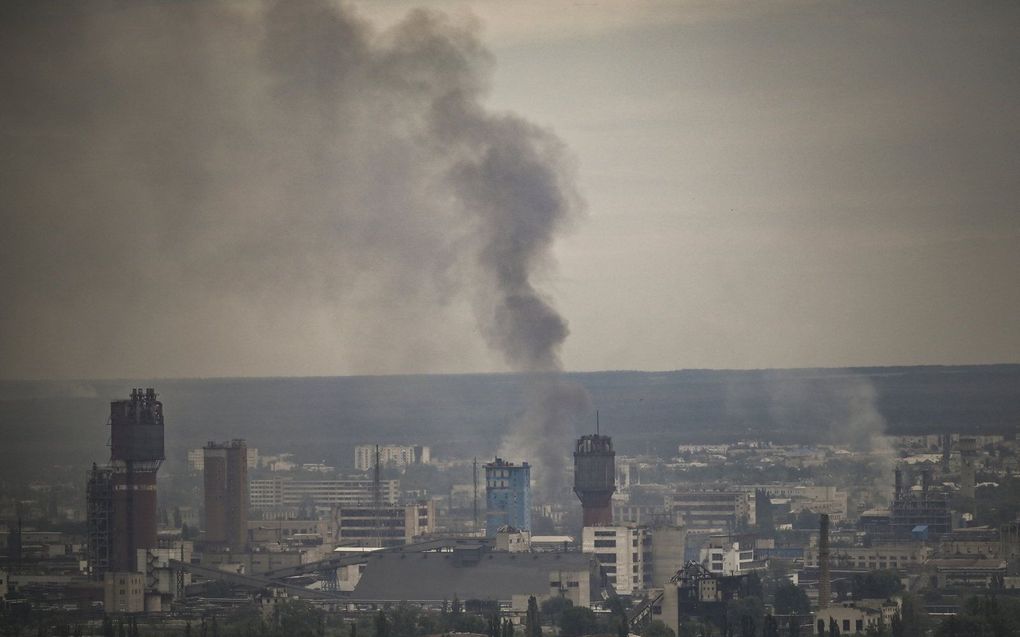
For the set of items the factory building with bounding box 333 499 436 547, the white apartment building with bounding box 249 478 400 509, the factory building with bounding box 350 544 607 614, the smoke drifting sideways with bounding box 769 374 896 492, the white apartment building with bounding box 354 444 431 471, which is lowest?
the factory building with bounding box 350 544 607 614

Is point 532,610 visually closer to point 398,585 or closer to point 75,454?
point 398,585

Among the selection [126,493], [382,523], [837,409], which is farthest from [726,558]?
[837,409]

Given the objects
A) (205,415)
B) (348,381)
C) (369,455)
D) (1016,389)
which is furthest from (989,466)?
(348,381)

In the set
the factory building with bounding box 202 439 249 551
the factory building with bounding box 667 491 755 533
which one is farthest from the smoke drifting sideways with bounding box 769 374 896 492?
the factory building with bounding box 202 439 249 551

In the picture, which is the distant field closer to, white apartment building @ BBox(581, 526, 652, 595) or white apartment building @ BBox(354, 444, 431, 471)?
white apartment building @ BBox(354, 444, 431, 471)

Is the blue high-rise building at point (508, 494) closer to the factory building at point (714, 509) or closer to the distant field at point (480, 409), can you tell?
the factory building at point (714, 509)

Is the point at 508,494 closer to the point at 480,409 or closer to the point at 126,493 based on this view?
the point at 126,493
